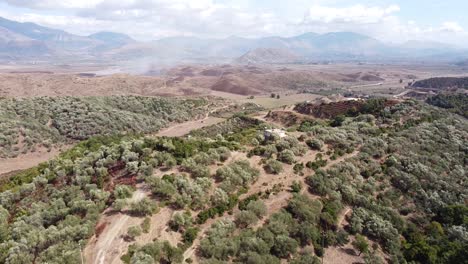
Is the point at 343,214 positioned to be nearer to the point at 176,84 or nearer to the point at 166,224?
the point at 166,224

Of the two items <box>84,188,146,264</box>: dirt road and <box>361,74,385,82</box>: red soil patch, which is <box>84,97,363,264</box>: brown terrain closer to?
<box>84,188,146,264</box>: dirt road

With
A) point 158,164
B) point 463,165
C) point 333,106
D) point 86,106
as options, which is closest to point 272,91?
point 333,106

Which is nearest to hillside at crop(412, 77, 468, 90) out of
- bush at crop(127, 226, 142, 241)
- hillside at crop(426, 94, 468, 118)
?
hillside at crop(426, 94, 468, 118)

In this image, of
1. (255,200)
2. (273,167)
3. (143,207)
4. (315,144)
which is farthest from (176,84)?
(143,207)

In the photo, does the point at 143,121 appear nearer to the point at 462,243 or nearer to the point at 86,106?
the point at 86,106

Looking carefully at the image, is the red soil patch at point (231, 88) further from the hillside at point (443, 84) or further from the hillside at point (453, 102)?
the hillside at point (443, 84)

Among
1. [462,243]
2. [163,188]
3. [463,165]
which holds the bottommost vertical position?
[462,243]
